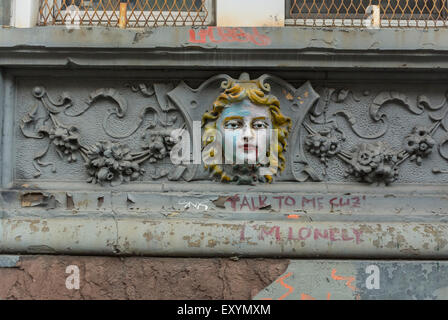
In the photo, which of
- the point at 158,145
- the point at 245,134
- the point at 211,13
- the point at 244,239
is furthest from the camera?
the point at 211,13

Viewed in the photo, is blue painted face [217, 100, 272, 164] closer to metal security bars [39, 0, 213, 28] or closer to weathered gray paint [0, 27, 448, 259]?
weathered gray paint [0, 27, 448, 259]

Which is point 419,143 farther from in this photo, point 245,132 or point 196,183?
point 196,183

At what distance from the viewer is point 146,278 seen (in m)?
2.88

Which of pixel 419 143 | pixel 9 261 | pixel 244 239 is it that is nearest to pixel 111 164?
pixel 9 261

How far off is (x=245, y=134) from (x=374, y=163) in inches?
37.5

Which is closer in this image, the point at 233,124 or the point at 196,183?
the point at 233,124

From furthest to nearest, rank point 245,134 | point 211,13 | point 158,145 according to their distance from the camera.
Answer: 1. point 211,13
2. point 158,145
3. point 245,134

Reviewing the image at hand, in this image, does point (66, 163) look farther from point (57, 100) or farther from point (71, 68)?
point (71, 68)

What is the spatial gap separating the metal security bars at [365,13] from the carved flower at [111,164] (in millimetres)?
1619

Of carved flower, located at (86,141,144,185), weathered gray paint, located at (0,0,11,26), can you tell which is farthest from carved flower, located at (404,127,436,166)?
weathered gray paint, located at (0,0,11,26)

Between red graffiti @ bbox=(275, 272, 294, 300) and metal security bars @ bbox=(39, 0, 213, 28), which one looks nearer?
red graffiti @ bbox=(275, 272, 294, 300)

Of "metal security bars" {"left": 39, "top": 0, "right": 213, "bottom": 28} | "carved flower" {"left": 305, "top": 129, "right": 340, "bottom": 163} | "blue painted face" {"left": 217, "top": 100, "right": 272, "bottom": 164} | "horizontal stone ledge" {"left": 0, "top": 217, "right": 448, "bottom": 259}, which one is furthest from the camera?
"metal security bars" {"left": 39, "top": 0, "right": 213, "bottom": 28}

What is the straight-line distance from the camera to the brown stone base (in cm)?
287

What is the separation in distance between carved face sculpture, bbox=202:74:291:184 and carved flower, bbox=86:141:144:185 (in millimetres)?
556
